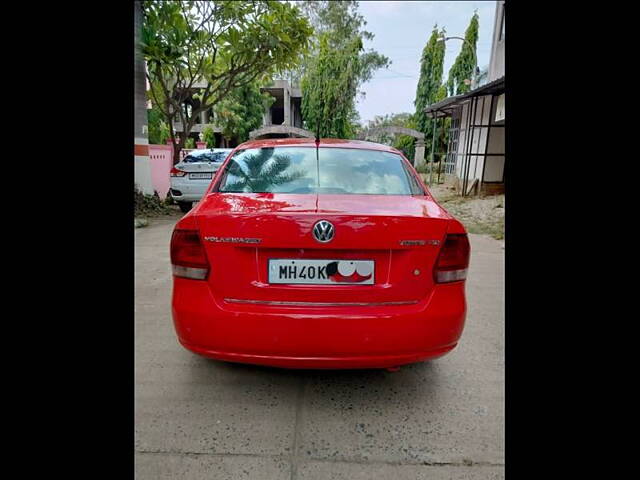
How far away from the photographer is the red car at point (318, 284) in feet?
6.29

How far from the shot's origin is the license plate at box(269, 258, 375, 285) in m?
1.94

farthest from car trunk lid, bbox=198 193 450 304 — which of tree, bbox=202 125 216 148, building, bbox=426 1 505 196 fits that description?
tree, bbox=202 125 216 148

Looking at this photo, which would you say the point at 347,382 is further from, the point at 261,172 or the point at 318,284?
the point at 261,172

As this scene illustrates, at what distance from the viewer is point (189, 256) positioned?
6.63 ft

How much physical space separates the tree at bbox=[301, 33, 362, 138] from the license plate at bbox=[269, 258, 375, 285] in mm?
19652

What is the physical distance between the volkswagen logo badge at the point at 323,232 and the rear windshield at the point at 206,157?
25.4 feet

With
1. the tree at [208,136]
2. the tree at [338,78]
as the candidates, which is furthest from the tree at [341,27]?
the tree at [208,136]

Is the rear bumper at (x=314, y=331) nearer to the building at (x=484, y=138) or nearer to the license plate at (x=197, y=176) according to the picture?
the license plate at (x=197, y=176)

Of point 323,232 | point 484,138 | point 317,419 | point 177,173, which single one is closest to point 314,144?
point 323,232

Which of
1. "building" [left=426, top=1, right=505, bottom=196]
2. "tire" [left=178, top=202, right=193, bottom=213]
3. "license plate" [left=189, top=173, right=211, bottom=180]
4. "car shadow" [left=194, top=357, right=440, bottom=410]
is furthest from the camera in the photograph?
"building" [left=426, top=1, right=505, bottom=196]

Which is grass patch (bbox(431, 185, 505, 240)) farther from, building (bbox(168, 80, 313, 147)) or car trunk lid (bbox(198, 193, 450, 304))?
building (bbox(168, 80, 313, 147))
